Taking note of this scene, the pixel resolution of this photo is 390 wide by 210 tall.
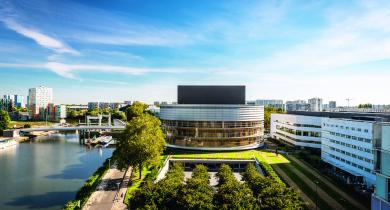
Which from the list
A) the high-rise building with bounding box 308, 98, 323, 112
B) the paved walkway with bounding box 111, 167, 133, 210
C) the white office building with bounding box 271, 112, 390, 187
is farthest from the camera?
the high-rise building with bounding box 308, 98, 323, 112

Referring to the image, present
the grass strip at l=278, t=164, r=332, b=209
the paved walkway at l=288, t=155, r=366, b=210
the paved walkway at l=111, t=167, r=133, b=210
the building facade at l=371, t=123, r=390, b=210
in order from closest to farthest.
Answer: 1. the building facade at l=371, t=123, r=390, b=210
2. the paved walkway at l=111, t=167, r=133, b=210
3. the grass strip at l=278, t=164, r=332, b=209
4. the paved walkway at l=288, t=155, r=366, b=210

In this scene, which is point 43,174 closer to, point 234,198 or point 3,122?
point 234,198

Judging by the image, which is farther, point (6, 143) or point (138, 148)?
point (6, 143)

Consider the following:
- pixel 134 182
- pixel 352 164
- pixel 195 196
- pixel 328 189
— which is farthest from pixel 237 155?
pixel 195 196

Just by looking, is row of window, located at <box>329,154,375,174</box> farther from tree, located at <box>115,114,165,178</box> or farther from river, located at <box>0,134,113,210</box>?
river, located at <box>0,134,113,210</box>

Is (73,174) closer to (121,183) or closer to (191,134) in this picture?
(121,183)

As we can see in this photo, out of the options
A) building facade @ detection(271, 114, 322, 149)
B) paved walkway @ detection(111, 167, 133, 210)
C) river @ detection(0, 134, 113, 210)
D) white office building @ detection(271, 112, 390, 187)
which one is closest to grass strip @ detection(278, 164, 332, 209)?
white office building @ detection(271, 112, 390, 187)

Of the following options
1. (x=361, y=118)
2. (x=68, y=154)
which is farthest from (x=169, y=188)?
(x=68, y=154)
